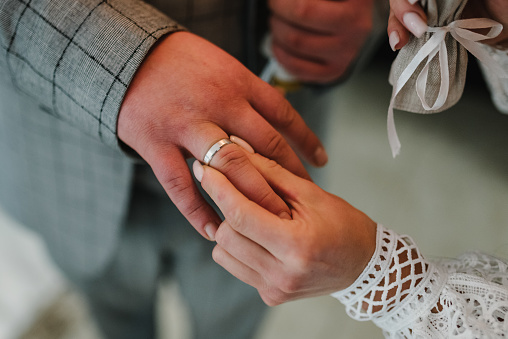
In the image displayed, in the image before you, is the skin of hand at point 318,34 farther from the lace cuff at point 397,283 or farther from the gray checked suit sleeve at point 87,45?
the lace cuff at point 397,283

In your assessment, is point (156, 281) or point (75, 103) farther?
point (156, 281)

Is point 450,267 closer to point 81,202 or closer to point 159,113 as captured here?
point 159,113

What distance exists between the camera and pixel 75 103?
51 centimetres

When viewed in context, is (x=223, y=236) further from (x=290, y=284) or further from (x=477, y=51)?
(x=477, y=51)

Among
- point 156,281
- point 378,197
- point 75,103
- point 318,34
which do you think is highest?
point 318,34

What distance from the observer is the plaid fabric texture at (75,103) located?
49cm

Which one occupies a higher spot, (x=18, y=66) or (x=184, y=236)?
(x=18, y=66)

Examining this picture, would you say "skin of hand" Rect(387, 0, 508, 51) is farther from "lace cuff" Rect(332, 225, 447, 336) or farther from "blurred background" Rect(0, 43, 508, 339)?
"lace cuff" Rect(332, 225, 447, 336)

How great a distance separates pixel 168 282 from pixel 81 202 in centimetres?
40

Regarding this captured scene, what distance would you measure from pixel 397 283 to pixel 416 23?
24 cm

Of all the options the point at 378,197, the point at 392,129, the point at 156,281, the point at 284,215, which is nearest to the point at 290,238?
the point at 284,215

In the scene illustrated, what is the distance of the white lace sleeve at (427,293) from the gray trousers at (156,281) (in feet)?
1.43

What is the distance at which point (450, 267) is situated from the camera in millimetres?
466

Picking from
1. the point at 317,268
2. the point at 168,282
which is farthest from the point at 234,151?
the point at 168,282
